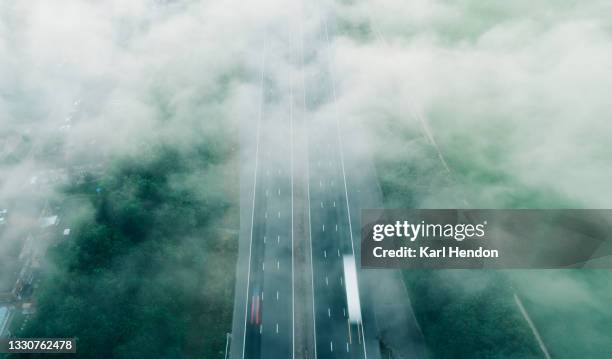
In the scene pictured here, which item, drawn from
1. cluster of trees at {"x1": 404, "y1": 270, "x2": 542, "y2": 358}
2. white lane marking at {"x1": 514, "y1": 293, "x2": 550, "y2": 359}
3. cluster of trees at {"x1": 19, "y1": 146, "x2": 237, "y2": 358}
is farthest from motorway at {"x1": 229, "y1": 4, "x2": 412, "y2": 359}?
white lane marking at {"x1": 514, "y1": 293, "x2": 550, "y2": 359}

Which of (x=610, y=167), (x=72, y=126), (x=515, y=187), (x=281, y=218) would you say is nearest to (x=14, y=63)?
(x=72, y=126)

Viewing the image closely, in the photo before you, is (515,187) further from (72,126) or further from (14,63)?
(14,63)

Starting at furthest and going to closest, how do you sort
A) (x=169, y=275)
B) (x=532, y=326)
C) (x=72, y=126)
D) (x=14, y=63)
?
(x=14, y=63)
(x=72, y=126)
(x=169, y=275)
(x=532, y=326)

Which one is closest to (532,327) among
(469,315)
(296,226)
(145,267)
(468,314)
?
(469,315)

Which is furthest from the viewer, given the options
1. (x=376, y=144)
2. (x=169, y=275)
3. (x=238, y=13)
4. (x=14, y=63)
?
(x=238, y=13)

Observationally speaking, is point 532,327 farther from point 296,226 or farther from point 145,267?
point 145,267

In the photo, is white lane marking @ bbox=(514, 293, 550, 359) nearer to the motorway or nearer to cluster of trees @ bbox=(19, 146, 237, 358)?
the motorway

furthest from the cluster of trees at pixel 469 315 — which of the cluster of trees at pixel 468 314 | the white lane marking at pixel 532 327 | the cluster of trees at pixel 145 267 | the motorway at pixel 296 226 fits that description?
the cluster of trees at pixel 145 267

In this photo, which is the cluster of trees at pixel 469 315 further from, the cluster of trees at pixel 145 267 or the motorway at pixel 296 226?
the cluster of trees at pixel 145 267
